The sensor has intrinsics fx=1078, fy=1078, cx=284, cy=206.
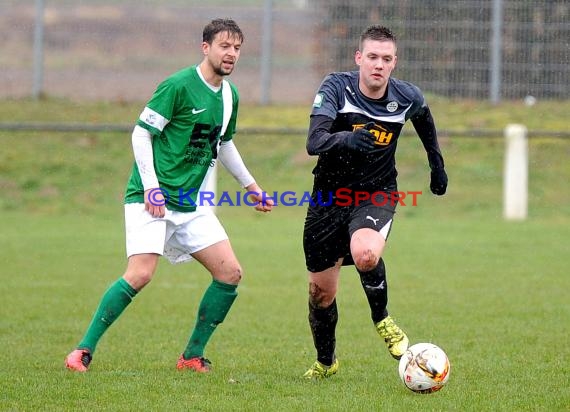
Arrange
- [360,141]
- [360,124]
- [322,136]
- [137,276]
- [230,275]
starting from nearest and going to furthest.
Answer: [360,141], [322,136], [360,124], [137,276], [230,275]

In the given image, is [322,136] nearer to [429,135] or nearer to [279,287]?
[429,135]

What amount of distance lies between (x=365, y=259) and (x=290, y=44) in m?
14.4

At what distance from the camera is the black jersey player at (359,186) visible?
615 centimetres

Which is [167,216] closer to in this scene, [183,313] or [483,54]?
[183,313]

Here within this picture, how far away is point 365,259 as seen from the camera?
601 cm

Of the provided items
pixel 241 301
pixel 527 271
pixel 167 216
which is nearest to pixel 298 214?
pixel 527 271

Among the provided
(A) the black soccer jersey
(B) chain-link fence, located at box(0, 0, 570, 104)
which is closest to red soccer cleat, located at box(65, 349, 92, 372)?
(A) the black soccer jersey

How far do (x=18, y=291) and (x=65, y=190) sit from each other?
27.1 feet

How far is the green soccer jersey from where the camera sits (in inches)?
255

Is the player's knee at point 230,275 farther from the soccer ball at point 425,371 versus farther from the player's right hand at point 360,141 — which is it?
the soccer ball at point 425,371

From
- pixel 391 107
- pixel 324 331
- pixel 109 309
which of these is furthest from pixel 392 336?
pixel 109 309

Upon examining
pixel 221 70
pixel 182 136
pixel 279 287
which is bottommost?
pixel 279 287

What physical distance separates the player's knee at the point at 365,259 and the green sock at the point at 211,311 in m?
1.04

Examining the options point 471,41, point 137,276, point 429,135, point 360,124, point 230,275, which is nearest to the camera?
point 360,124
